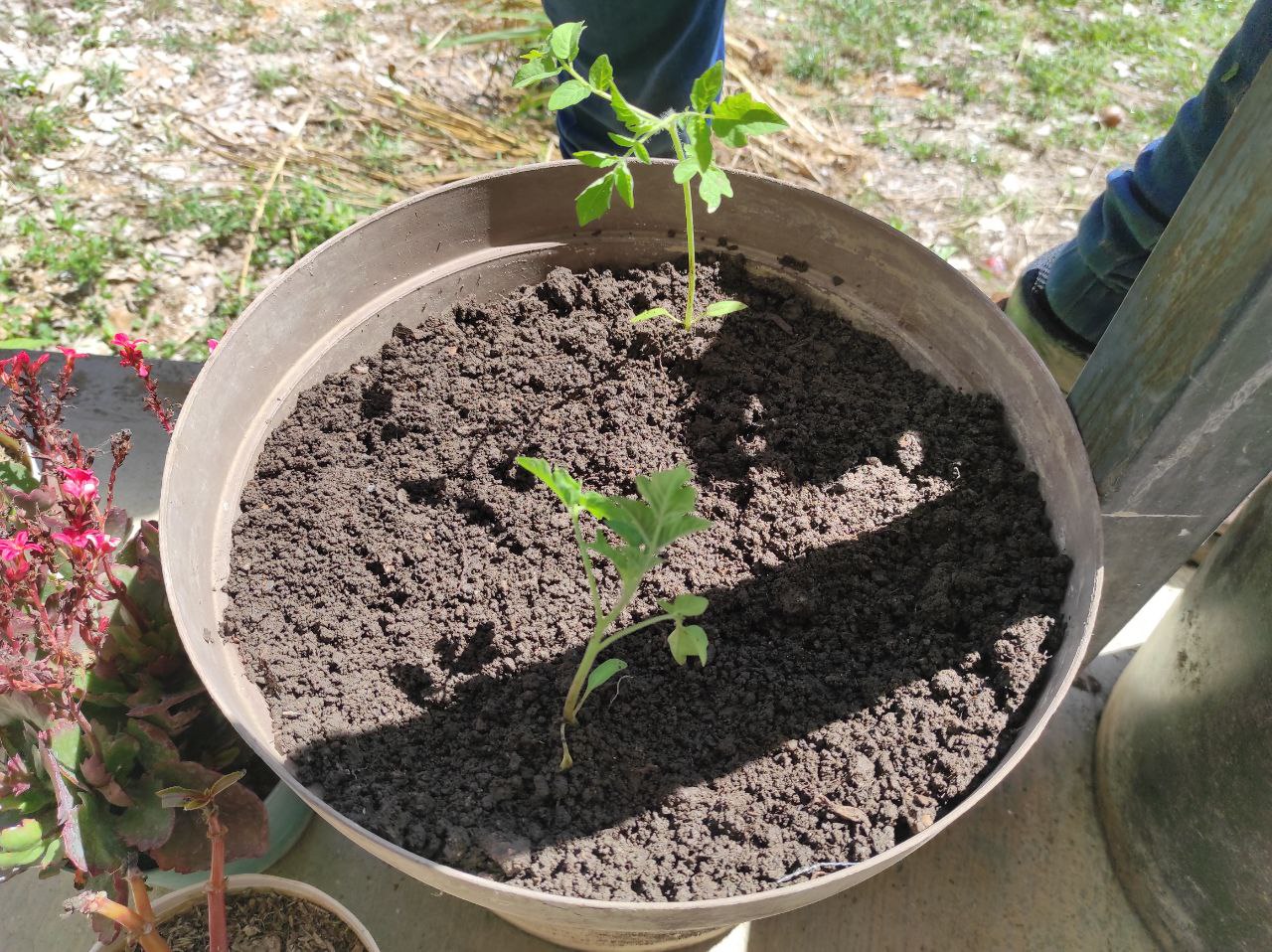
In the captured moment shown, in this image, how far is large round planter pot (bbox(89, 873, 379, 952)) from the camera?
1.28m

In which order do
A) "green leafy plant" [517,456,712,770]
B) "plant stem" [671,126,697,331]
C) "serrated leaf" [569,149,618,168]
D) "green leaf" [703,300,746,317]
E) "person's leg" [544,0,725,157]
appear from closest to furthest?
1. "green leafy plant" [517,456,712,770]
2. "serrated leaf" [569,149,618,168]
3. "plant stem" [671,126,697,331]
4. "green leaf" [703,300,746,317]
5. "person's leg" [544,0,725,157]

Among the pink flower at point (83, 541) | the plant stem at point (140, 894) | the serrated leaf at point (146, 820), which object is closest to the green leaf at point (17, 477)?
the pink flower at point (83, 541)

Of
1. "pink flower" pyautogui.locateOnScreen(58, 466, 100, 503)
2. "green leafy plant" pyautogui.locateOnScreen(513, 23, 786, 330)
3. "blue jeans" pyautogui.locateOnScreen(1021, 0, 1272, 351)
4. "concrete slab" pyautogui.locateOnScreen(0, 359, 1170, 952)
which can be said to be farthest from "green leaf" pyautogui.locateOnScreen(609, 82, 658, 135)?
"concrete slab" pyautogui.locateOnScreen(0, 359, 1170, 952)

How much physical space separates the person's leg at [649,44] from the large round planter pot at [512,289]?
51cm

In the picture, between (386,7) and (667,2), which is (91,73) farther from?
(667,2)

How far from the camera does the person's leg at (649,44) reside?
1.82 meters

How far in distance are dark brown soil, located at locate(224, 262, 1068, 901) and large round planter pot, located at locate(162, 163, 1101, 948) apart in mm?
42

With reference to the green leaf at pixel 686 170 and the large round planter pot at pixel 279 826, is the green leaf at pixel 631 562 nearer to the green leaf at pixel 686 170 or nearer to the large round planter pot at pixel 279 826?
the green leaf at pixel 686 170

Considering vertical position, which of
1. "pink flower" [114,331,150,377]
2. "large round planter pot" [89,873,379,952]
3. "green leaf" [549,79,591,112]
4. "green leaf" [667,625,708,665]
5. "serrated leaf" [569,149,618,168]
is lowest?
"large round planter pot" [89,873,379,952]

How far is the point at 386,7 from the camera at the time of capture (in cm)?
338

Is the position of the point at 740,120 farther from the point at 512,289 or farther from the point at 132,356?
the point at 132,356

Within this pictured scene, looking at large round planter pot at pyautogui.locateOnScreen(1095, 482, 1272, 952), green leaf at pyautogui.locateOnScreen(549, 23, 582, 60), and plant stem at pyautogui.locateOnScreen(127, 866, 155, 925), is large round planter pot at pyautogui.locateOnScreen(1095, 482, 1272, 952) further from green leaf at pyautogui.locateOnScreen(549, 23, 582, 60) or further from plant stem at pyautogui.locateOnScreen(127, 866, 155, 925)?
plant stem at pyautogui.locateOnScreen(127, 866, 155, 925)

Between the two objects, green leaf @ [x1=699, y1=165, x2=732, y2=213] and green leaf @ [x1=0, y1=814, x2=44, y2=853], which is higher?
green leaf @ [x1=699, y1=165, x2=732, y2=213]

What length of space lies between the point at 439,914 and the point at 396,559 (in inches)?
27.4
